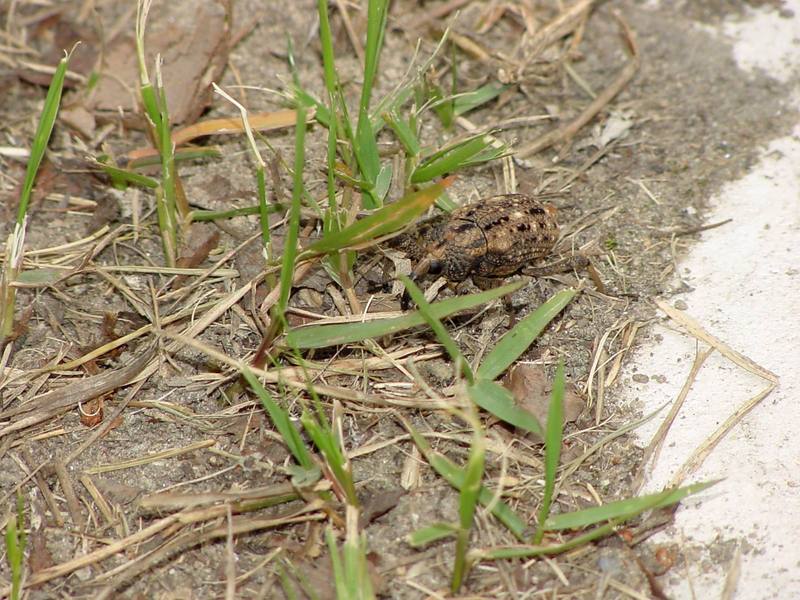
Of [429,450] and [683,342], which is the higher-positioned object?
[683,342]

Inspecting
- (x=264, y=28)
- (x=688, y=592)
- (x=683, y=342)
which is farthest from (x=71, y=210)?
(x=688, y=592)

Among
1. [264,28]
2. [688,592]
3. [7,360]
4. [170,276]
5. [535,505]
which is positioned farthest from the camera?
[264,28]

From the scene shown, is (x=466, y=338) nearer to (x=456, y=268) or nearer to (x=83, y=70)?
(x=456, y=268)

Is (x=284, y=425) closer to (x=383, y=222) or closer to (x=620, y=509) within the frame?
(x=383, y=222)

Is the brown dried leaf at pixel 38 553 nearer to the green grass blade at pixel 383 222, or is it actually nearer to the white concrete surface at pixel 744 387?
the green grass blade at pixel 383 222

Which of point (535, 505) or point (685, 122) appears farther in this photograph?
point (685, 122)

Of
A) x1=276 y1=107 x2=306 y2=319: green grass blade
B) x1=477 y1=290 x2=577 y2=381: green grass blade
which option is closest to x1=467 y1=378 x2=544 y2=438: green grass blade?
x1=477 y1=290 x2=577 y2=381: green grass blade
